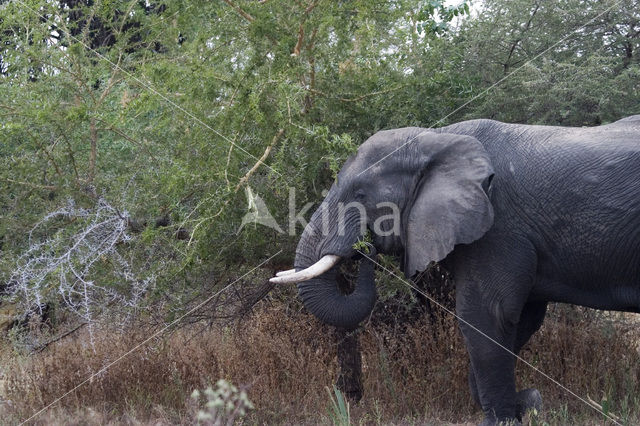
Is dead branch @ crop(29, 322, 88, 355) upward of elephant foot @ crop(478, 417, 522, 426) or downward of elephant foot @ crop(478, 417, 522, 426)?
upward

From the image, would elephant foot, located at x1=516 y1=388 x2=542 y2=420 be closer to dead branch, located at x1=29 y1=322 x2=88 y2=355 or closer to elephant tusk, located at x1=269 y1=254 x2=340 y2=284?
elephant tusk, located at x1=269 y1=254 x2=340 y2=284

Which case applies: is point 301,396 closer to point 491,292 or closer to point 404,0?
point 491,292

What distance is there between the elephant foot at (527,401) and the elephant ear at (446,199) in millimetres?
1193

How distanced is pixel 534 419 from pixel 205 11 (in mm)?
4369

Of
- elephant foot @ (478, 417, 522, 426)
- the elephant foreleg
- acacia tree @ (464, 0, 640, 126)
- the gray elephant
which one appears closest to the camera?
the gray elephant

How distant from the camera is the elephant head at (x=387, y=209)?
199 inches

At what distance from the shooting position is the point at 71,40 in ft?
25.2

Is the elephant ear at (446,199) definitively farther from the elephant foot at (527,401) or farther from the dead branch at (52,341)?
the dead branch at (52,341)

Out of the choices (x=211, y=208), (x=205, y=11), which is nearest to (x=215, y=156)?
(x=211, y=208)

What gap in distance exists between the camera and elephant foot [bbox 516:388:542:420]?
527 centimetres

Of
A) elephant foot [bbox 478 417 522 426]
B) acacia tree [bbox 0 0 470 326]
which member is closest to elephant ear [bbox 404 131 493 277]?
acacia tree [bbox 0 0 470 326]

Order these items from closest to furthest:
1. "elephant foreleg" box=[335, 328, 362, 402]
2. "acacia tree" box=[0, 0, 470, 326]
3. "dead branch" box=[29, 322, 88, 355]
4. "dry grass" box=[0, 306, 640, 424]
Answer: "dry grass" box=[0, 306, 640, 424], "acacia tree" box=[0, 0, 470, 326], "elephant foreleg" box=[335, 328, 362, 402], "dead branch" box=[29, 322, 88, 355]

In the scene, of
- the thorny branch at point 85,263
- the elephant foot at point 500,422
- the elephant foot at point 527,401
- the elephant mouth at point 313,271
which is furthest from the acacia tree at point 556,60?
the thorny branch at point 85,263

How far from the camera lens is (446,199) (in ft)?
16.6
